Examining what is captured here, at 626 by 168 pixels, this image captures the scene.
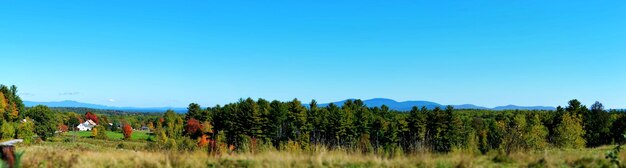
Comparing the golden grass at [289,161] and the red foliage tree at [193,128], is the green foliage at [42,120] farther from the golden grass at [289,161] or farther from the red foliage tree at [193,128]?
the golden grass at [289,161]

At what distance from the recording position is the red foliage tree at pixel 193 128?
86.1m

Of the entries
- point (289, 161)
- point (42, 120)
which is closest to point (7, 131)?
point (42, 120)

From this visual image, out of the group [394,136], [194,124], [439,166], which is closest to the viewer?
[439,166]

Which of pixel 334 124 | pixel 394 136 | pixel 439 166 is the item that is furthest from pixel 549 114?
pixel 439 166

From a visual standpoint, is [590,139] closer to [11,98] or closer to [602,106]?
[602,106]

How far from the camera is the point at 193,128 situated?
283 ft

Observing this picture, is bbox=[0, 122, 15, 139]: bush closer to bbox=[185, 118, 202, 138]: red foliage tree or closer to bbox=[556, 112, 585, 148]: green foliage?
bbox=[185, 118, 202, 138]: red foliage tree

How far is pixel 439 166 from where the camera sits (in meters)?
8.66

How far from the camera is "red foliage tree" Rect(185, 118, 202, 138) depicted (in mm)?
86062

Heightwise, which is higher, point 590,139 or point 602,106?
point 602,106

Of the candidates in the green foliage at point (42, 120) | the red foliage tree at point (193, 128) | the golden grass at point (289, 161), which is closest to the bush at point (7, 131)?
the green foliage at point (42, 120)

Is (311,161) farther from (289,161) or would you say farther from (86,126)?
(86,126)

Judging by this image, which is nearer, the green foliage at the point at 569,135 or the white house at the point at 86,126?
the green foliage at the point at 569,135

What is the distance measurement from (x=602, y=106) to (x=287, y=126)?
5873 cm
